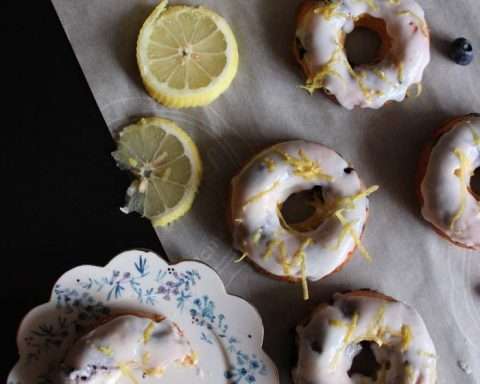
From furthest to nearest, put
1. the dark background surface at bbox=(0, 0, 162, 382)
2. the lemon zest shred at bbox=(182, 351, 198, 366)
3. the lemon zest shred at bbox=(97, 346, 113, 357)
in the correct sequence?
the dark background surface at bbox=(0, 0, 162, 382) → the lemon zest shred at bbox=(182, 351, 198, 366) → the lemon zest shred at bbox=(97, 346, 113, 357)

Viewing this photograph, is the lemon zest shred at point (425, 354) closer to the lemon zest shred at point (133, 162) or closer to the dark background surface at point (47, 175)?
the dark background surface at point (47, 175)

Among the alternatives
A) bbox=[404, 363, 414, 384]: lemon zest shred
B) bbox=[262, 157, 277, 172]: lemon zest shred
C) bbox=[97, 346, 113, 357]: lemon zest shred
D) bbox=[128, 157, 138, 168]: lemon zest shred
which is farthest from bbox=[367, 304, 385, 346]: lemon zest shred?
bbox=[128, 157, 138, 168]: lemon zest shred

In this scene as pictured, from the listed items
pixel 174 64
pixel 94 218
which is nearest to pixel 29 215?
pixel 94 218

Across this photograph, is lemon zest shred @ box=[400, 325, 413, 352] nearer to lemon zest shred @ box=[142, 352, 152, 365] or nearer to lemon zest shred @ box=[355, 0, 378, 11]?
lemon zest shred @ box=[142, 352, 152, 365]

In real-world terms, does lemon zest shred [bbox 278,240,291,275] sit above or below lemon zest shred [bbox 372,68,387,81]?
below

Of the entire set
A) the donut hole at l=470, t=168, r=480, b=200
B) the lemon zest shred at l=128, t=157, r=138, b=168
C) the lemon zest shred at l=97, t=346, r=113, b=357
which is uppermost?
the lemon zest shred at l=128, t=157, r=138, b=168

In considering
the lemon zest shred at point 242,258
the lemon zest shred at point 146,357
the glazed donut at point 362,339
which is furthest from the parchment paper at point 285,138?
the lemon zest shred at point 146,357

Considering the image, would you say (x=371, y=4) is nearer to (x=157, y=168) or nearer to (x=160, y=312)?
(x=157, y=168)
